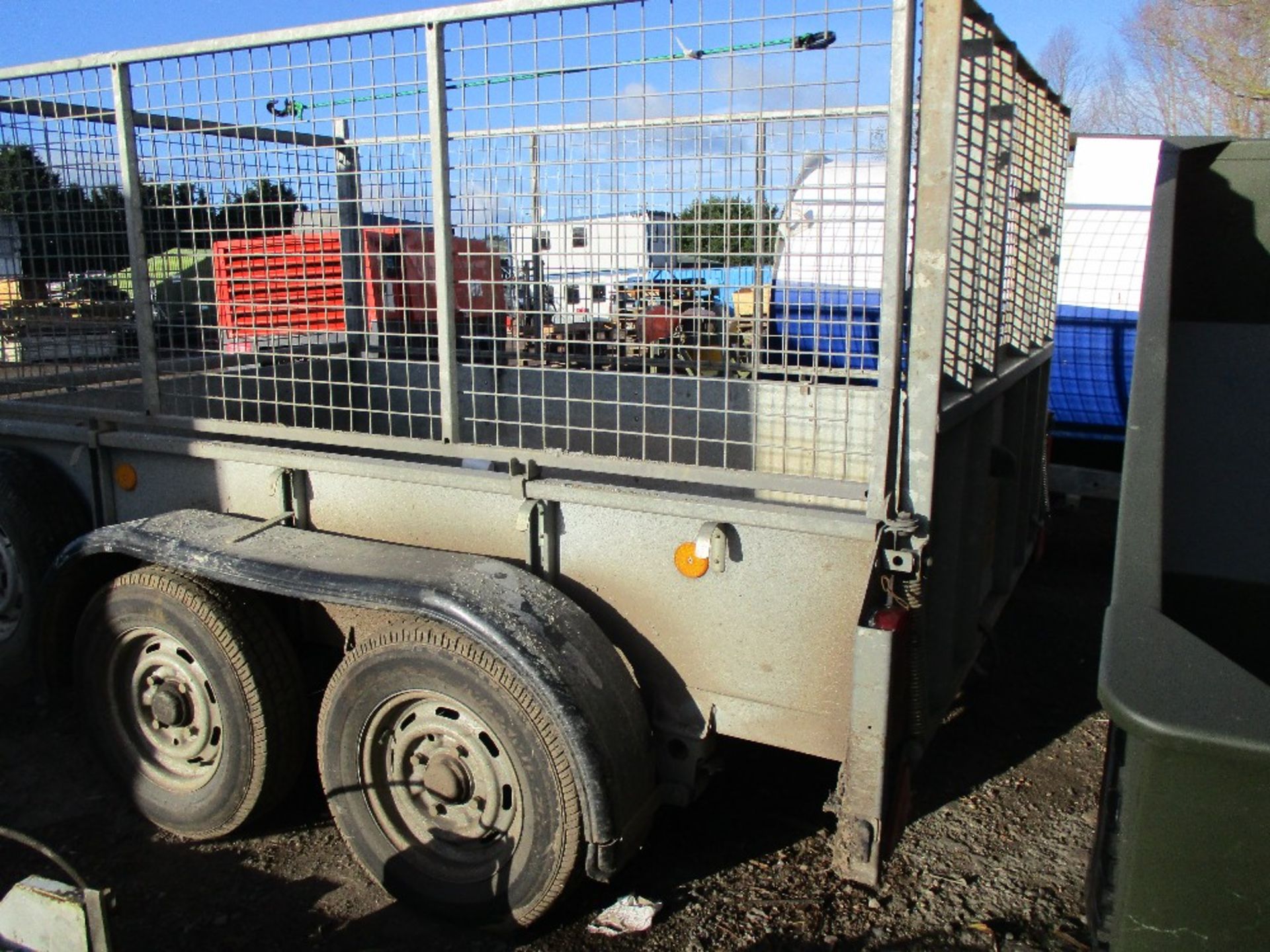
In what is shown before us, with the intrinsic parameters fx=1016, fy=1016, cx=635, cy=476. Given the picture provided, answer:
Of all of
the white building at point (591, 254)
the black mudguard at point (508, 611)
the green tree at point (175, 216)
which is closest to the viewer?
the black mudguard at point (508, 611)

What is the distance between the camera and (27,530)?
12.9 feet

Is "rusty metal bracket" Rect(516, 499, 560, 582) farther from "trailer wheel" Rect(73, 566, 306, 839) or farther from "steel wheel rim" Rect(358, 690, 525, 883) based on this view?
"trailer wheel" Rect(73, 566, 306, 839)

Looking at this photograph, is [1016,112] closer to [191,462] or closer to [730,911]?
[730,911]

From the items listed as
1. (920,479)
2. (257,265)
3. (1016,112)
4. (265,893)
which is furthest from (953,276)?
(265,893)

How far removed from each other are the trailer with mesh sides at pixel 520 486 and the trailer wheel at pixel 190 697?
0.05 feet

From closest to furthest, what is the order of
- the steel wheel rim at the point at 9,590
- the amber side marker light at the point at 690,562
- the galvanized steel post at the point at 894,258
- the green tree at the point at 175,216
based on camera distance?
the galvanized steel post at the point at 894,258, the amber side marker light at the point at 690,562, the green tree at the point at 175,216, the steel wheel rim at the point at 9,590

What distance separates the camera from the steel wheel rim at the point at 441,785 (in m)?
2.92

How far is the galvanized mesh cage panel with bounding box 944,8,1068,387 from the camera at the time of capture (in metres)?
2.93

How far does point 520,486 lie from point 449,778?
2.87 ft

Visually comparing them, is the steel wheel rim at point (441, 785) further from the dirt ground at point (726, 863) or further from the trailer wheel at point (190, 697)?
the trailer wheel at point (190, 697)

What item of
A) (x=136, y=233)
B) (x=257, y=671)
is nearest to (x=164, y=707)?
(x=257, y=671)

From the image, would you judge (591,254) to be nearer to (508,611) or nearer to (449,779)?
(508,611)

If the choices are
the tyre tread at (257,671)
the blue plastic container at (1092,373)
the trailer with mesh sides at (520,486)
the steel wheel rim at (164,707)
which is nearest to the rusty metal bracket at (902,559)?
the trailer with mesh sides at (520,486)

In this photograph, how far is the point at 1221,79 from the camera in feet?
69.6
